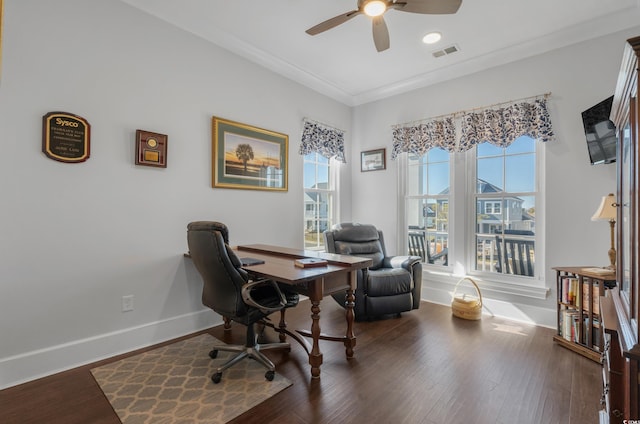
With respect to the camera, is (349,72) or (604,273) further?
(349,72)

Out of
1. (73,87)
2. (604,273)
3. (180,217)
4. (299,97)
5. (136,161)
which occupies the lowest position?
(604,273)

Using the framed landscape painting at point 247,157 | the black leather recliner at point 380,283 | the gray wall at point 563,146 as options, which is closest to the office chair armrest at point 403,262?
the black leather recliner at point 380,283

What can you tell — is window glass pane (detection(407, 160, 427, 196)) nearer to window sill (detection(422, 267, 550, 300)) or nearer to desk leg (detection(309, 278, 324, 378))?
window sill (detection(422, 267, 550, 300))

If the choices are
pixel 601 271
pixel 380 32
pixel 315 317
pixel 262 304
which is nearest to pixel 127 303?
pixel 262 304

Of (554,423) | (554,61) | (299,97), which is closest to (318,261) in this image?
(554,423)

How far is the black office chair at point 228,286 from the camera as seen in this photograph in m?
1.97

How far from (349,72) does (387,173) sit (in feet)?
4.80

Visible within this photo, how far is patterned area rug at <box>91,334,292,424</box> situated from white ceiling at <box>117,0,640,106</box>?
291 cm

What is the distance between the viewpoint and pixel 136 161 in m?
2.57

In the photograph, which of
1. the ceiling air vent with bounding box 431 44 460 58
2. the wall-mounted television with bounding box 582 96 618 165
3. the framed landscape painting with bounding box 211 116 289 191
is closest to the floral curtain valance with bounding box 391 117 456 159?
the ceiling air vent with bounding box 431 44 460 58

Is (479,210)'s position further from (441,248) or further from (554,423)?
(554,423)

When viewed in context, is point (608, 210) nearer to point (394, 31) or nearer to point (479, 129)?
point (479, 129)

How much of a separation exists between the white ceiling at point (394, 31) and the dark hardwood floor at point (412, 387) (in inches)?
115

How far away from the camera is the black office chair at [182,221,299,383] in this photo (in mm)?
1968
